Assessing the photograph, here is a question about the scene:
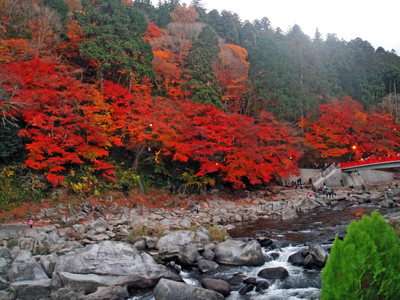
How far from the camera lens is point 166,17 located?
45188 millimetres

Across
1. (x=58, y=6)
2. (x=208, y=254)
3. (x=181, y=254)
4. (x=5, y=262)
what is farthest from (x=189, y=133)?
(x=58, y=6)

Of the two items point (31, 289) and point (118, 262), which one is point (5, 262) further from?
point (118, 262)

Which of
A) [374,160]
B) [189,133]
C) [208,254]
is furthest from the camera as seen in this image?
[374,160]

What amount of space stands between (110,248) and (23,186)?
38.3 feet

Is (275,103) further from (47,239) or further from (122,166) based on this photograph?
(47,239)

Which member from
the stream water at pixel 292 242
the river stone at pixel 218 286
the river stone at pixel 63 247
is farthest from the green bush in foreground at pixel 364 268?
the river stone at pixel 63 247

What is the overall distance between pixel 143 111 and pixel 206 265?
14.8 metres

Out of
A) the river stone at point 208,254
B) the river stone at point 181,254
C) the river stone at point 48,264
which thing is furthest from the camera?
the river stone at point 208,254

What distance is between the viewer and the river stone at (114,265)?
8.16m

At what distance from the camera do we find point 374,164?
2912 cm

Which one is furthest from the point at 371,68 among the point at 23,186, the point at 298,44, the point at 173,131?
Answer: the point at 23,186

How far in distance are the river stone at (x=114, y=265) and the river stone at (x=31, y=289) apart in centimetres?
66

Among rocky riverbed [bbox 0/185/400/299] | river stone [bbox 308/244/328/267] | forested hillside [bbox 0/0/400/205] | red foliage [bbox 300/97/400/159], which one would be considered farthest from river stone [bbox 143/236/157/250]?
red foliage [bbox 300/97/400/159]

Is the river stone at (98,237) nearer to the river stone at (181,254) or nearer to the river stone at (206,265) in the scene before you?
the river stone at (181,254)
